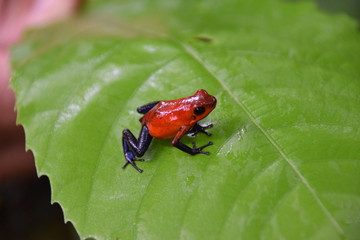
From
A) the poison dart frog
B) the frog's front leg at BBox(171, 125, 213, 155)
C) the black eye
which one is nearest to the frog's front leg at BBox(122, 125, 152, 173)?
the poison dart frog

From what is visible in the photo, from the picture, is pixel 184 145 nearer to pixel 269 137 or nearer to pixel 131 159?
pixel 131 159

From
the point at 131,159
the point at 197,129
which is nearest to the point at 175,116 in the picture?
the point at 197,129

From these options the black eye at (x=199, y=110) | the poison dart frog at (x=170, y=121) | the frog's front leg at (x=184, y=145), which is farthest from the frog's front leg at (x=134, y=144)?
the black eye at (x=199, y=110)

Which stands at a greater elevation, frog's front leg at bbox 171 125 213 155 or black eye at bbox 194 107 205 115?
black eye at bbox 194 107 205 115

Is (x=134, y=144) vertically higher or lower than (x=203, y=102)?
lower

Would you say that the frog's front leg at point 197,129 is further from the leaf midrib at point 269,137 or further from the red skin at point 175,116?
the leaf midrib at point 269,137

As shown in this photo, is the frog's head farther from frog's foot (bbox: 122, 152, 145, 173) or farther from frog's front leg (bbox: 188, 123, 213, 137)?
frog's foot (bbox: 122, 152, 145, 173)

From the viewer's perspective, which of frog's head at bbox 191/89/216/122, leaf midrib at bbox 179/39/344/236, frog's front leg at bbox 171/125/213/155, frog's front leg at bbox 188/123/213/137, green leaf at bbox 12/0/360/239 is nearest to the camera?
leaf midrib at bbox 179/39/344/236
